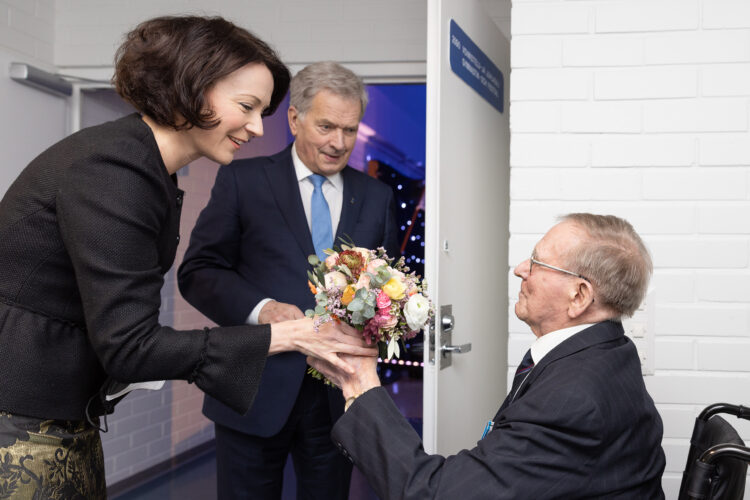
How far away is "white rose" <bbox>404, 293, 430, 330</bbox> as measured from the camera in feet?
5.22

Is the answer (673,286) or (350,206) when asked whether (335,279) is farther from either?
(673,286)

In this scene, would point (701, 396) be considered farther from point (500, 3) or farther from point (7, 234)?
point (500, 3)

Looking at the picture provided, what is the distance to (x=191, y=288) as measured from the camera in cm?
253

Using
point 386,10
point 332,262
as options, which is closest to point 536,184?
point 332,262

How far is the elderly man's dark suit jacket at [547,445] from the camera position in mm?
1402

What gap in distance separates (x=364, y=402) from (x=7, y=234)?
787 mm

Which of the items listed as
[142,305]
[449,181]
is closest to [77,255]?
[142,305]

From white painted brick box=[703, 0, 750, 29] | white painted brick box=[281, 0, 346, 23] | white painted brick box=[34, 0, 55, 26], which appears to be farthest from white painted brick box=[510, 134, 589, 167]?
white painted brick box=[34, 0, 55, 26]

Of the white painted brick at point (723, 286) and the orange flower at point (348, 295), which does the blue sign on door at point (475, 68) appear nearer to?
the white painted brick at point (723, 286)

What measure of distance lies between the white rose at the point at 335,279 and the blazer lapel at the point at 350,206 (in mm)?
912

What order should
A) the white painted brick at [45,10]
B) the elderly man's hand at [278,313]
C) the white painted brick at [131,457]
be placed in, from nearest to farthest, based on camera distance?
the elderly man's hand at [278,313]
the white painted brick at [45,10]
the white painted brick at [131,457]

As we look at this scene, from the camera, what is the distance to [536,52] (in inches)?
104

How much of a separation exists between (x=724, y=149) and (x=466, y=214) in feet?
3.09

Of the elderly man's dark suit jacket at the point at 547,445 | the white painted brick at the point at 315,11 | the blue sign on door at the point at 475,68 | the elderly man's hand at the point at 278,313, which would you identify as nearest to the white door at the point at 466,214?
the blue sign on door at the point at 475,68
